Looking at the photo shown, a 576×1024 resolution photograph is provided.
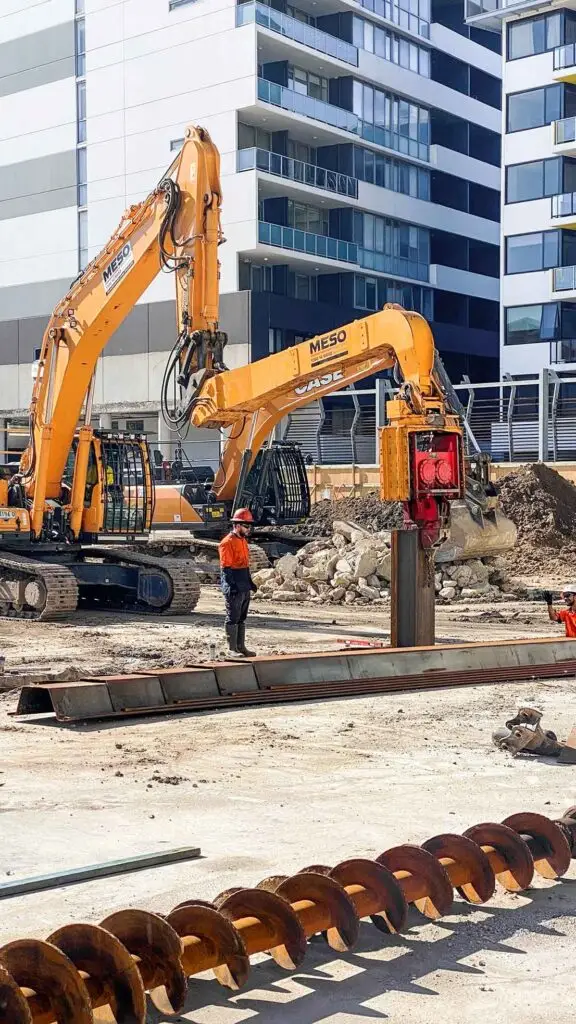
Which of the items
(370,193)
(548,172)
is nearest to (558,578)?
(548,172)

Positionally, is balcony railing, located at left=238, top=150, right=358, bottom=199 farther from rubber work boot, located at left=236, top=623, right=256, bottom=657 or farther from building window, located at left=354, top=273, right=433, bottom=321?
rubber work boot, located at left=236, top=623, right=256, bottom=657

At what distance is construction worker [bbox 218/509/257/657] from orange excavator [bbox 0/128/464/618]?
447 centimetres

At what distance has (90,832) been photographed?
24.6ft

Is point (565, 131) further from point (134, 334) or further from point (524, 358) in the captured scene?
point (134, 334)

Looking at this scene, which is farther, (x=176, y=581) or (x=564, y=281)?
(x=564, y=281)

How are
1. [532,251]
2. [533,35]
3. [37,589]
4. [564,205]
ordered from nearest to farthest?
[37,589] < [564,205] < [533,35] < [532,251]

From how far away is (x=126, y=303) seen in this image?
20.6 metres

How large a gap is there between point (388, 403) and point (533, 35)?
131 feet

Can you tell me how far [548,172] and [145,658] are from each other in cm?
3975

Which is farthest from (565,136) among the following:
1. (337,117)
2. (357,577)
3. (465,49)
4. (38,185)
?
(357,577)

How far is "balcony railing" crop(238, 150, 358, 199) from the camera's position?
49.9m

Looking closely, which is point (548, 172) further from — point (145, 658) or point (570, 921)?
point (570, 921)

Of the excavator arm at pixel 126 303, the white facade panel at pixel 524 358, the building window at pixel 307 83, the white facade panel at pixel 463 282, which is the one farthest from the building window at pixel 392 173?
the excavator arm at pixel 126 303

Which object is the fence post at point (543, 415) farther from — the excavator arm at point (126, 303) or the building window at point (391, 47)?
the building window at point (391, 47)
